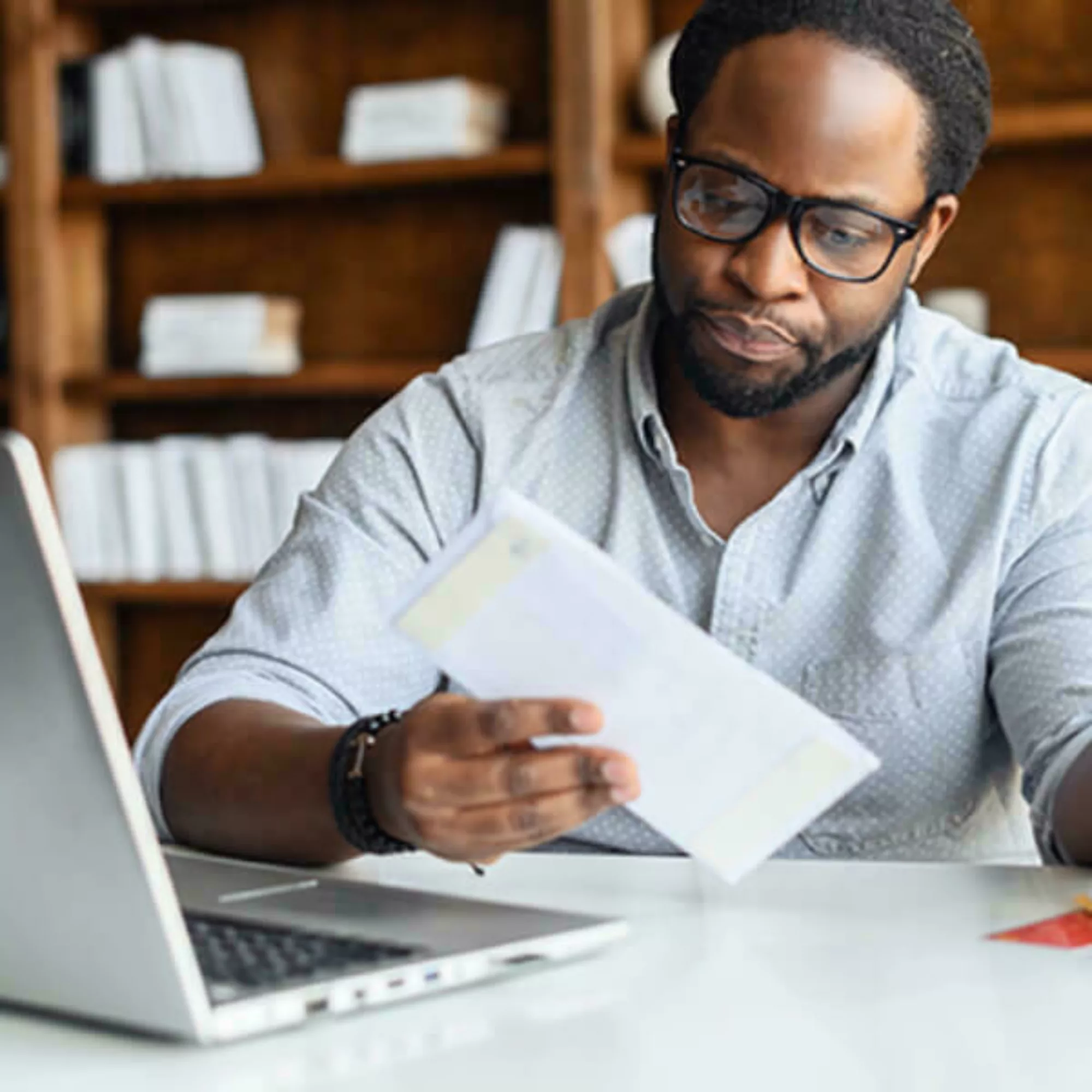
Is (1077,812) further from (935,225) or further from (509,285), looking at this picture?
(509,285)

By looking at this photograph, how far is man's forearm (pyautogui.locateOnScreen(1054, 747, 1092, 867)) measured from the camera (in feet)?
4.09

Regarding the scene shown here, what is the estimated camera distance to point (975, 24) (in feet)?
10.2

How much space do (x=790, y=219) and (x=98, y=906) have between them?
0.85m

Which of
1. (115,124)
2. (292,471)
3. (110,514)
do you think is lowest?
(110,514)

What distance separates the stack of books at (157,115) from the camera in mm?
3398

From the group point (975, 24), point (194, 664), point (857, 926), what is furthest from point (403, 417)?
point (975, 24)

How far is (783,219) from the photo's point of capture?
141cm

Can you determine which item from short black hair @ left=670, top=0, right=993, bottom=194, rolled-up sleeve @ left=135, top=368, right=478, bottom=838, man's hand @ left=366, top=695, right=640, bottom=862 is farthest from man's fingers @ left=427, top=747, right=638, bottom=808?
short black hair @ left=670, top=0, right=993, bottom=194

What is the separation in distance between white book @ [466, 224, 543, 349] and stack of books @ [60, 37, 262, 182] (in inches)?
20.8

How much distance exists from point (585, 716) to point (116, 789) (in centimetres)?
27

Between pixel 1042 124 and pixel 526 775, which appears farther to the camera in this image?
pixel 1042 124

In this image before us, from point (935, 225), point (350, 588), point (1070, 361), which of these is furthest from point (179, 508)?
point (935, 225)

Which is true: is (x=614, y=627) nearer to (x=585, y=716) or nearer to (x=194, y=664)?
(x=585, y=716)

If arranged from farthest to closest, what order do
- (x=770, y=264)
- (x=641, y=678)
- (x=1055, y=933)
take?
1. (x=770, y=264)
2. (x=1055, y=933)
3. (x=641, y=678)
